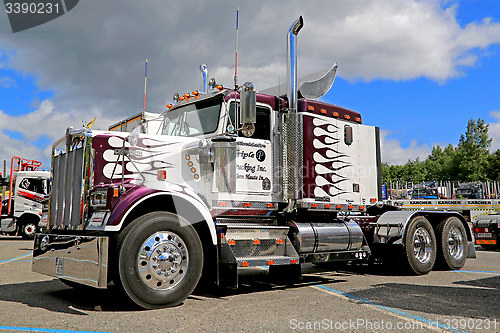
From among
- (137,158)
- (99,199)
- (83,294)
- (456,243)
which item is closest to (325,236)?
(137,158)

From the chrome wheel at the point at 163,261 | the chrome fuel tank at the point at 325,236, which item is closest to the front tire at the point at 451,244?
the chrome fuel tank at the point at 325,236

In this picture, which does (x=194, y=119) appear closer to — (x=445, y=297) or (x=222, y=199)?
(x=222, y=199)

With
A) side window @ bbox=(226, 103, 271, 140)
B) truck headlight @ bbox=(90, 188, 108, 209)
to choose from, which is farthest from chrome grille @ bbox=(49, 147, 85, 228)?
side window @ bbox=(226, 103, 271, 140)

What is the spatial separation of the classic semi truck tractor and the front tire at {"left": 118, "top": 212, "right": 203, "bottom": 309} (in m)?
0.01

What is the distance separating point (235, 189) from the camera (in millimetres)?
6680

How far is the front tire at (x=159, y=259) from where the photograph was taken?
4.98 meters

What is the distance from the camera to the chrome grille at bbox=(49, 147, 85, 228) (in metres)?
5.79

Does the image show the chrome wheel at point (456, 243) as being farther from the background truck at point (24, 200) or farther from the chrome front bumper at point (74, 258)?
the background truck at point (24, 200)

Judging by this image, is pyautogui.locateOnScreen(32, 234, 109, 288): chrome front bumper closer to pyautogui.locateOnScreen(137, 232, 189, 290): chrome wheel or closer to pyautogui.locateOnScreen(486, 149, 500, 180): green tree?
pyautogui.locateOnScreen(137, 232, 189, 290): chrome wheel

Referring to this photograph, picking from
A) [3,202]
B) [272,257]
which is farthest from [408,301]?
[3,202]

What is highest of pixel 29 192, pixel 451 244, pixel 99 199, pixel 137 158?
pixel 29 192

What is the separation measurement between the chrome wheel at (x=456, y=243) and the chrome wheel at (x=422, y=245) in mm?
849

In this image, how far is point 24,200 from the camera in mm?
18859

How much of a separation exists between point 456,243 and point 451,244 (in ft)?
0.66
